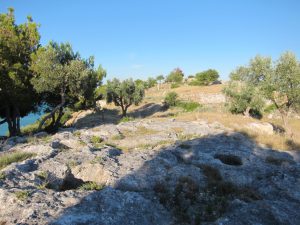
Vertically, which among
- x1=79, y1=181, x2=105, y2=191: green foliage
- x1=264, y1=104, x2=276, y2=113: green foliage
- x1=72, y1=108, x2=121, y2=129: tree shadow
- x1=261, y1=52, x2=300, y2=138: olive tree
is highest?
x1=261, y1=52, x2=300, y2=138: olive tree

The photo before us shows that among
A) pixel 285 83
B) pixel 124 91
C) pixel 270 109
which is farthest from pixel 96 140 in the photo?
pixel 270 109

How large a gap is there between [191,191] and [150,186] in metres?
1.57

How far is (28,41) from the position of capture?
94.3ft

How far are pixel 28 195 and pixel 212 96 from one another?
74.5 metres

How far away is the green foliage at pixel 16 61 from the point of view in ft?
85.0

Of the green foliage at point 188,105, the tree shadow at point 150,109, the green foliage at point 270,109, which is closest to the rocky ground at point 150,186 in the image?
the green foliage at point 270,109

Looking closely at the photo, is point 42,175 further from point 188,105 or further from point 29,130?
point 188,105

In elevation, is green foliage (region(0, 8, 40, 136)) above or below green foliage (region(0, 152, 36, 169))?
above

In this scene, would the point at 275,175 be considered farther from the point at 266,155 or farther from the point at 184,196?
the point at 184,196

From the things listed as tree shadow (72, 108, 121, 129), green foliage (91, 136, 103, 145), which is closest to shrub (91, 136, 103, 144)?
green foliage (91, 136, 103, 145)

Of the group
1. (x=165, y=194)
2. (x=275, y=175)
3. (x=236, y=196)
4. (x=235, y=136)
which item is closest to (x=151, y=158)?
(x=165, y=194)

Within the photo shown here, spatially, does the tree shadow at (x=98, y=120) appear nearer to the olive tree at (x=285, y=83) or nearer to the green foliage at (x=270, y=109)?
the olive tree at (x=285, y=83)

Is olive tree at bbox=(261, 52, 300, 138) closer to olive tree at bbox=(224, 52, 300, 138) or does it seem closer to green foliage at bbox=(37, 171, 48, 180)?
olive tree at bbox=(224, 52, 300, 138)

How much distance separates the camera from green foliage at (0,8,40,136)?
25.9 m
